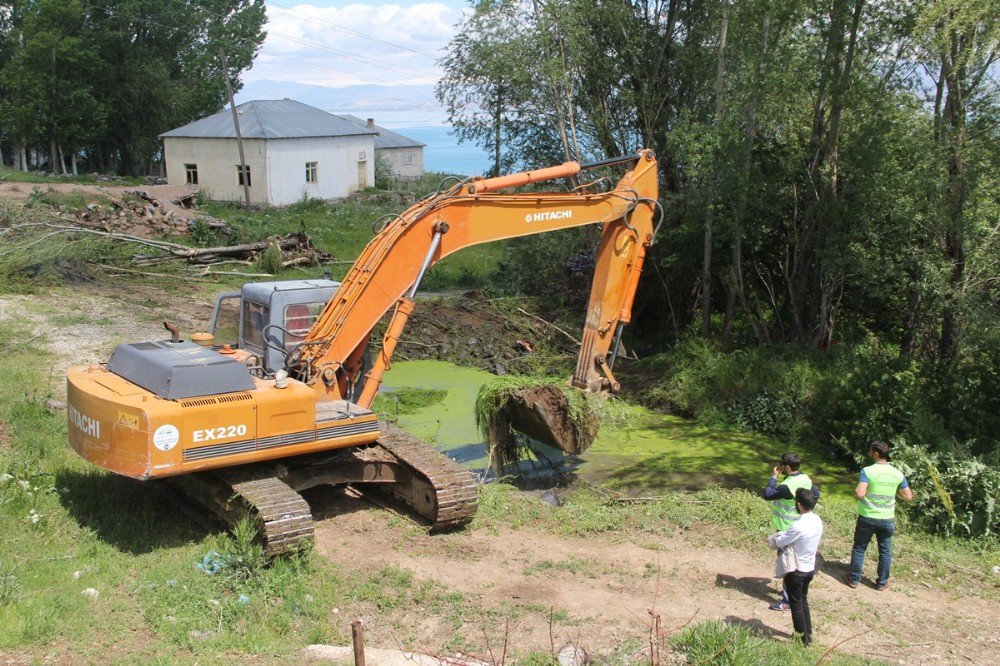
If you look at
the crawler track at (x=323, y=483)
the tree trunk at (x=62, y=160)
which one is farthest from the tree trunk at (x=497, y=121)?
the tree trunk at (x=62, y=160)

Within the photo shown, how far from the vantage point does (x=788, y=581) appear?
6953 mm

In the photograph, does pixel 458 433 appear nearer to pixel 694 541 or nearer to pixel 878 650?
pixel 694 541

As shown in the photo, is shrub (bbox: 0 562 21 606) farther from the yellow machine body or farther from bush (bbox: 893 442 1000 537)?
bush (bbox: 893 442 1000 537)

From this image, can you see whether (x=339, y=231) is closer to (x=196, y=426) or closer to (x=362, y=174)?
(x=362, y=174)

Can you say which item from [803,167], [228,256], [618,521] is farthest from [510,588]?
[228,256]

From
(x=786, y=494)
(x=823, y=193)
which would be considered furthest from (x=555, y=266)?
(x=786, y=494)

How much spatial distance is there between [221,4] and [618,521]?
4979cm

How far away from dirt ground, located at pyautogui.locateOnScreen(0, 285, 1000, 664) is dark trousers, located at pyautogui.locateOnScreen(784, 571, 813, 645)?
0.81 feet

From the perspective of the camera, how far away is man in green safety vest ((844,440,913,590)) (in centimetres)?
802

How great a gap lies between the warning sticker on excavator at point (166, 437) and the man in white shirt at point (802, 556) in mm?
4919

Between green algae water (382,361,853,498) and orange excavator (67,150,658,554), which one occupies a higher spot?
orange excavator (67,150,658,554)

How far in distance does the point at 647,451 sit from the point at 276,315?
5839 millimetres

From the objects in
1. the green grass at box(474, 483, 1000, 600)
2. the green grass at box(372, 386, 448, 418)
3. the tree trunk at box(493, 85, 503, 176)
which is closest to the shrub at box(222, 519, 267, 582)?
the green grass at box(474, 483, 1000, 600)

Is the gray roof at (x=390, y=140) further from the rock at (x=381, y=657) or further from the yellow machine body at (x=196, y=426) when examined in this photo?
the rock at (x=381, y=657)
